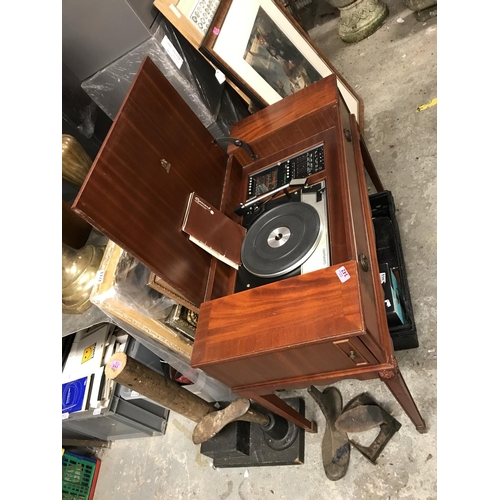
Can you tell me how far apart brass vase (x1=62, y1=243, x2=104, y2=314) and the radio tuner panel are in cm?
78

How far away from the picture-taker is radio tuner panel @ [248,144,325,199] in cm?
140

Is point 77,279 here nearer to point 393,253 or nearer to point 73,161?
point 73,161

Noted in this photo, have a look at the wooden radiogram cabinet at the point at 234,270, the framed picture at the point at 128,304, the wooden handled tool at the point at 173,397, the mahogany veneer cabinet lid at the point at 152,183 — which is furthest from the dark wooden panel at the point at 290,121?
the wooden handled tool at the point at 173,397

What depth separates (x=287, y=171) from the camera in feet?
4.79

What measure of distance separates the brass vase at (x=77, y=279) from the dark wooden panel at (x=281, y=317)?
796mm

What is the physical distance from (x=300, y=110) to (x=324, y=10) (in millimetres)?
2158

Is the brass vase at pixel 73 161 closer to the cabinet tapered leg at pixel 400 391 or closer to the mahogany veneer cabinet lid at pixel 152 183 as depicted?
the mahogany veneer cabinet lid at pixel 152 183

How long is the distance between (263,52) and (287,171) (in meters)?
0.84

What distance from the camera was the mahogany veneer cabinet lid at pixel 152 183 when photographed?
1.04m

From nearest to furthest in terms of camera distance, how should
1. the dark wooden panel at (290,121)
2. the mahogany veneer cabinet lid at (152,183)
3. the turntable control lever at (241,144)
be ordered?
1. the mahogany veneer cabinet lid at (152,183)
2. the dark wooden panel at (290,121)
3. the turntable control lever at (241,144)

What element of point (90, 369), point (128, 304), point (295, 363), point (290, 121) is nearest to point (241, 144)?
point (290, 121)

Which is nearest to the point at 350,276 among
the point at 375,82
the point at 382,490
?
the point at 382,490

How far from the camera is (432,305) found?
63.3 inches

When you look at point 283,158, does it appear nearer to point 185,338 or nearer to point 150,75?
point 150,75
